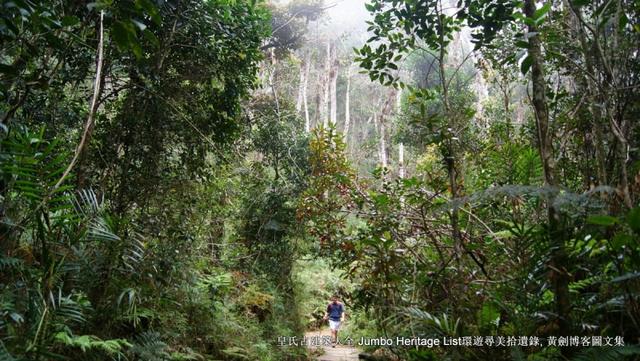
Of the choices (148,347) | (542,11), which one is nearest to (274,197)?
(148,347)

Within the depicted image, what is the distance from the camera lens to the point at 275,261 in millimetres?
8547

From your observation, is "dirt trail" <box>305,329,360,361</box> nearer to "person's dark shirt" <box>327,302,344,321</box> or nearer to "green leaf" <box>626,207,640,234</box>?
"person's dark shirt" <box>327,302,344,321</box>

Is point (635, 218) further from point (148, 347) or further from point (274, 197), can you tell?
point (274, 197)

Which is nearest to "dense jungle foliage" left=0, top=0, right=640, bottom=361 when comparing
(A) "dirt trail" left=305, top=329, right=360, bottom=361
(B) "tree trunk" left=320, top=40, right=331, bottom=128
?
(A) "dirt trail" left=305, top=329, right=360, bottom=361

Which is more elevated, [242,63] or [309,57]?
[309,57]

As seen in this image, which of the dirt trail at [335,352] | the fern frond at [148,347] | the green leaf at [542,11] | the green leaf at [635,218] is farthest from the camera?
the dirt trail at [335,352]

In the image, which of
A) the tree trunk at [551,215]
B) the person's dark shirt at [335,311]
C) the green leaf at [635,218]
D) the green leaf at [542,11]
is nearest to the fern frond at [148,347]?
the tree trunk at [551,215]

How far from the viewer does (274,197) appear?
8.34m

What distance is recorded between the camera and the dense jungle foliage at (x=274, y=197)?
237 centimetres

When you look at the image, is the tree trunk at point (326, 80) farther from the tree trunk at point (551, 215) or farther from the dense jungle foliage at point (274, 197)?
the tree trunk at point (551, 215)

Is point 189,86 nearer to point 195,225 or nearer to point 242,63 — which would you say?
point 242,63

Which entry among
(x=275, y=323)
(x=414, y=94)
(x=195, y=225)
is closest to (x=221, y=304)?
(x=195, y=225)

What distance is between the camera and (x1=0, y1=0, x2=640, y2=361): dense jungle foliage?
7.78 ft

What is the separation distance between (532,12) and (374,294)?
275cm
